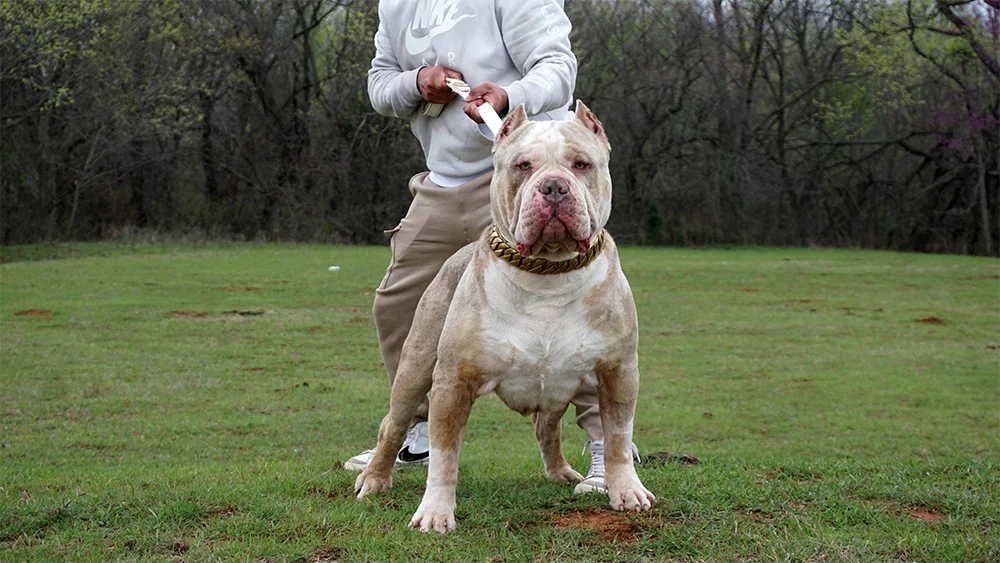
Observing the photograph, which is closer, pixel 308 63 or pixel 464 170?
pixel 464 170

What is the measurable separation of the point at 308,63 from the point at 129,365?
23670mm

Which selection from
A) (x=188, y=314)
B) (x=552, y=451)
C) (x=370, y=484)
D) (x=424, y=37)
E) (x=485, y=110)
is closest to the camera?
(x=485, y=110)

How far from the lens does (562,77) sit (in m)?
4.61

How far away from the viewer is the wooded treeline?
29188 mm

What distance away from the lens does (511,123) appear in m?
3.89

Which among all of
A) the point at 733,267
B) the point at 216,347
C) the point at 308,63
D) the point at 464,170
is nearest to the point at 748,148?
the point at 733,267

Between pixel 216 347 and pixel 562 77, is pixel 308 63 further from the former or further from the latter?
pixel 562 77

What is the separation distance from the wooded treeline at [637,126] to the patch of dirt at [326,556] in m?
26.6

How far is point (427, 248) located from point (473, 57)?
3.01 feet

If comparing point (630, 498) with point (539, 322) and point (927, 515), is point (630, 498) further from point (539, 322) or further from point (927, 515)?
point (927, 515)

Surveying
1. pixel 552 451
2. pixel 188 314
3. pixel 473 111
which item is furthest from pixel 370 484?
pixel 188 314

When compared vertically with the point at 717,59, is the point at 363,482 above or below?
below

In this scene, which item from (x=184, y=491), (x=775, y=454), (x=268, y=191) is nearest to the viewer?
(x=184, y=491)

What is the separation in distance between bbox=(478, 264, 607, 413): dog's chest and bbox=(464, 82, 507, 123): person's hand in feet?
2.79
